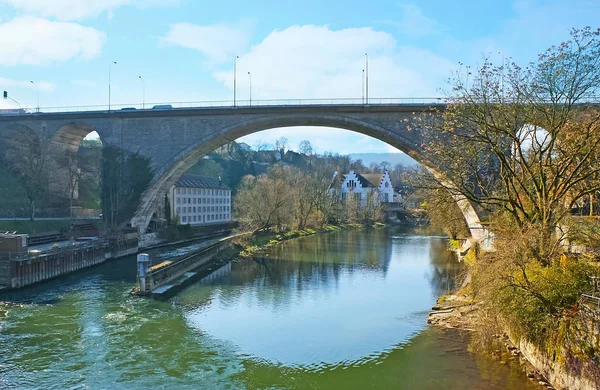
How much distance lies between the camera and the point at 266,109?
3038 cm

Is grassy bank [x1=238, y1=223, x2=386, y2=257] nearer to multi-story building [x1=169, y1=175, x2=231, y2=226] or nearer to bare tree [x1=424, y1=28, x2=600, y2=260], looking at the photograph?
multi-story building [x1=169, y1=175, x2=231, y2=226]

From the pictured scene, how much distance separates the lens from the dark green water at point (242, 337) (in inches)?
408

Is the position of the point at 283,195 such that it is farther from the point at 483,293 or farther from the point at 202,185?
the point at 483,293

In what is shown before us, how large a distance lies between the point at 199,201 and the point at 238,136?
681 inches

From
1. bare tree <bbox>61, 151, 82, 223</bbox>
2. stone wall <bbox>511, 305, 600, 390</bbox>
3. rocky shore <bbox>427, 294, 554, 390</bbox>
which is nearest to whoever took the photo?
stone wall <bbox>511, 305, 600, 390</bbox>

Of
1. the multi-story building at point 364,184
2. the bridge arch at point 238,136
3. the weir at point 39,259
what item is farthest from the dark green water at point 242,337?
the multi-story building at point 364,184

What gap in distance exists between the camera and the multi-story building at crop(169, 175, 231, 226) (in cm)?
4397

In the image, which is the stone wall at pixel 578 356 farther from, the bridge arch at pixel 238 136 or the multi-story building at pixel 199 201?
the multi-story building at pixel 199 201

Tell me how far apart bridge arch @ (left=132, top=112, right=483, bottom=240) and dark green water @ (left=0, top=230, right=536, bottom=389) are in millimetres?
9873

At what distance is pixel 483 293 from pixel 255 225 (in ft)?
93.2

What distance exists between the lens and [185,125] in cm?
3183

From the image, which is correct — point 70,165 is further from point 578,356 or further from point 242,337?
point 578,356

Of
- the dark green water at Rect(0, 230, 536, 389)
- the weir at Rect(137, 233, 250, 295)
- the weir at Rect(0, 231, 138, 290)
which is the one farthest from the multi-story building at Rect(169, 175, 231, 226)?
the dark green water at Rect(0, 230, 536, 389)

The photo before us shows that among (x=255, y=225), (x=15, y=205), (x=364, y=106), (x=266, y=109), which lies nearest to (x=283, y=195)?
(x=255, y=225)
